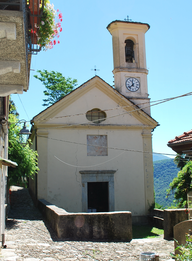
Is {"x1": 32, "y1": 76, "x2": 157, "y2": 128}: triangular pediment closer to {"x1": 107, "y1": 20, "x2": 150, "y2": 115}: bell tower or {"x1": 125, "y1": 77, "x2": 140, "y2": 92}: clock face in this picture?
{"x1": 107, "y1": 20, "x2": 150, "y2": 115}: bell tower

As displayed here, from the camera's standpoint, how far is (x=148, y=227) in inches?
555

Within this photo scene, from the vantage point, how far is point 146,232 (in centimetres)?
1294

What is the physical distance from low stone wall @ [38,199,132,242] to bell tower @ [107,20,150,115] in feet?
32.1

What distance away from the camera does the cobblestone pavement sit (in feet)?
20.7

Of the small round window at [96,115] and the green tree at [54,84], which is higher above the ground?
the green tree at [54,84]

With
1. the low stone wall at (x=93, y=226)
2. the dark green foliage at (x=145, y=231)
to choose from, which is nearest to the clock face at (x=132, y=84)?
the dark green foliage at (x=145, y=231)

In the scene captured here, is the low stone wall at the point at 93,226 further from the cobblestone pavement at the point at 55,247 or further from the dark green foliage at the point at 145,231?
the dark green foliage at the point at 145,231

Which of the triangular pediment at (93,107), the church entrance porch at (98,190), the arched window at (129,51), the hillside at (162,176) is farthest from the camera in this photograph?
the hillside at (162,176)

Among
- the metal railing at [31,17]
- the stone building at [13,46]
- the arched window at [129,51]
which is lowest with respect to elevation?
the stone building at [13,46]

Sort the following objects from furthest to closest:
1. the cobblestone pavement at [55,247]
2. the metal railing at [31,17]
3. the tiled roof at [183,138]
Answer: the tiled roof at [183,138]
the cobblestone pavement at [55,247]
the metal railing at [31,17]

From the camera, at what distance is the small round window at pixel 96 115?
1545cm

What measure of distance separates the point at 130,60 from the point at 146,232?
10.3 m

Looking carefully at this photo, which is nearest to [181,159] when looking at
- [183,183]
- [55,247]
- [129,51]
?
[183,183]

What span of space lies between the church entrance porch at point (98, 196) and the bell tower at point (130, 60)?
5.25 metres
